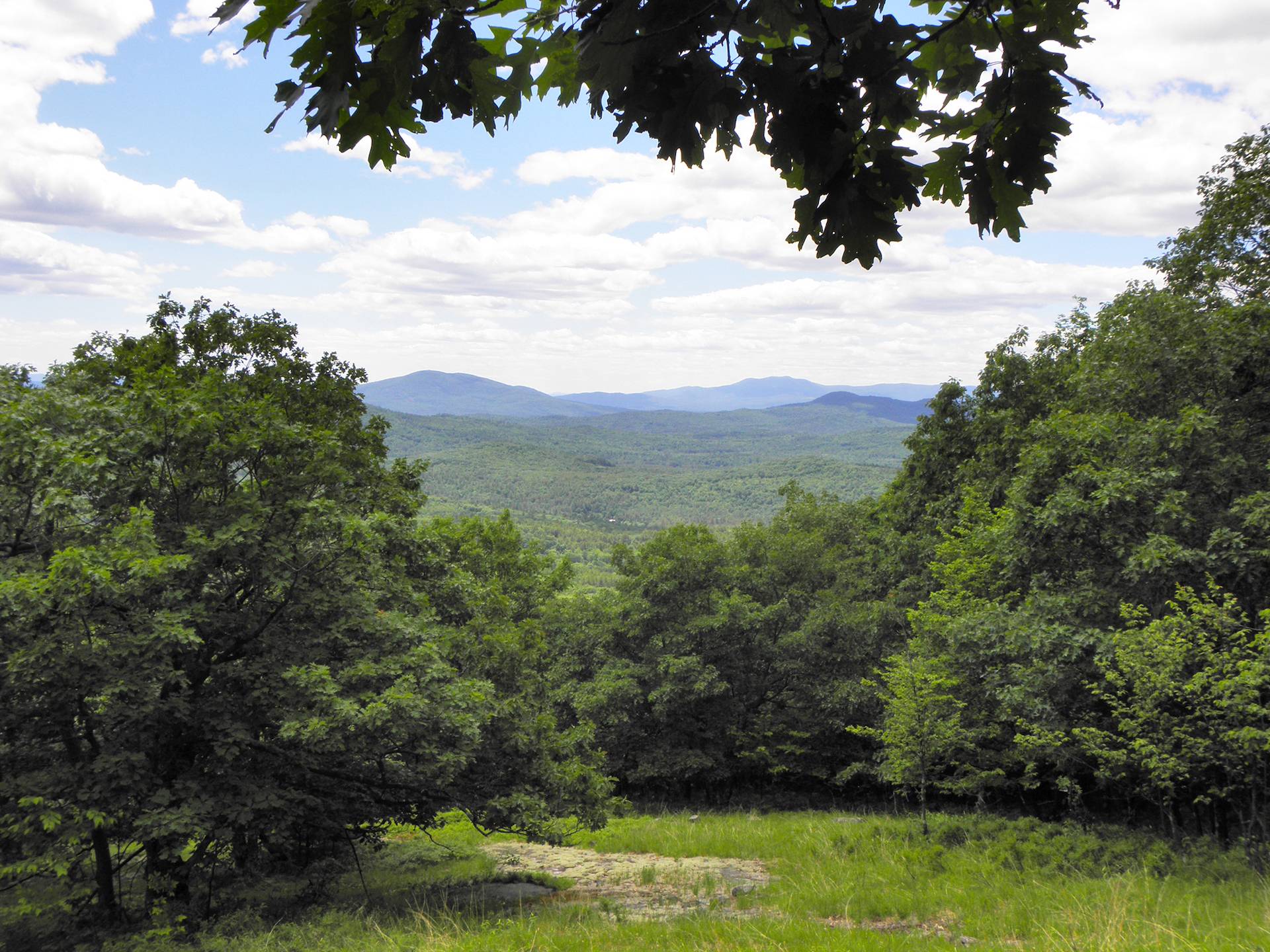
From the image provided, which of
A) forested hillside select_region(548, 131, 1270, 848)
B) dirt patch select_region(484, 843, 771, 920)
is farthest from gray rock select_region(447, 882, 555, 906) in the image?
forested hillside select_region(548, 131, 1270, 848)

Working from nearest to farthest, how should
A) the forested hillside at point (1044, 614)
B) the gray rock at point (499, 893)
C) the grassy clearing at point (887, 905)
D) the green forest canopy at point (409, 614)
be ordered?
the grassy clearing at point (887, 905) → the green forest canopy at point (409, 614) → the gray rock at point (499, 893) → the forested hillside at point (1044, 614)

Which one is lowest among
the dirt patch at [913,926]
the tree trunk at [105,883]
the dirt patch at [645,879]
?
the dirt patch at [645,879]

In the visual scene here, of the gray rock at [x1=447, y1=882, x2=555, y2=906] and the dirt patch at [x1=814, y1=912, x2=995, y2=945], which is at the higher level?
the dirt patch at [x1=814, y1=912, x2=995, y2=945]

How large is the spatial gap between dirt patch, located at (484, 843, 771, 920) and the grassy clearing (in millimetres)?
353

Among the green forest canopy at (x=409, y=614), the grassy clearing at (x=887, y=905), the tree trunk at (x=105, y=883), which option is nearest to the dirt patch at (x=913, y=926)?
the grassy clearing at (x=887, y=905)

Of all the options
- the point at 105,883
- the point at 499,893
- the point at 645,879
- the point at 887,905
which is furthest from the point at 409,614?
the point at 887,905

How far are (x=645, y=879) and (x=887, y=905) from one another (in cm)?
461

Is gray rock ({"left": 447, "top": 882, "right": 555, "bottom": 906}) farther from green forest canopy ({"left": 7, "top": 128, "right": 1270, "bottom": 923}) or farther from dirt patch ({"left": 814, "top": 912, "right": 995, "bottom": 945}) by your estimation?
dirt patch ({"left": 814, "top": 912, "right": 995, "bottom": 945})

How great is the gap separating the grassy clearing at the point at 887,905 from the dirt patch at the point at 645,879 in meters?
0.35

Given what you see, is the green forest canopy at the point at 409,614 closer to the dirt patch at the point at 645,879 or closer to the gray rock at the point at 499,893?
the gray rock at the point at 499,893

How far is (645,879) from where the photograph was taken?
41.1ft

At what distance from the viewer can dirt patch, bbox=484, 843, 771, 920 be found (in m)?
9.97

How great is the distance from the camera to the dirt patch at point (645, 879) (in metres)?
9.97

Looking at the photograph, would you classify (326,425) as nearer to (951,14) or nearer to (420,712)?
(420,712)
